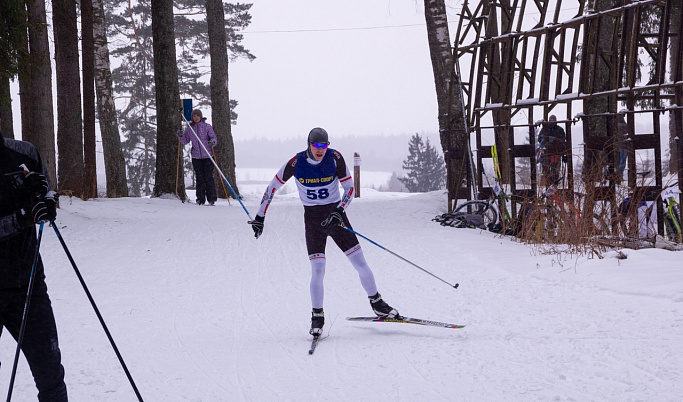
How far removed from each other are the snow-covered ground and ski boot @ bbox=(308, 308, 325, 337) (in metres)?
0.13

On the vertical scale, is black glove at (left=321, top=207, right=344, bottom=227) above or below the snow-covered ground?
above

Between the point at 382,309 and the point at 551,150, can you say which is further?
the point at 551,150

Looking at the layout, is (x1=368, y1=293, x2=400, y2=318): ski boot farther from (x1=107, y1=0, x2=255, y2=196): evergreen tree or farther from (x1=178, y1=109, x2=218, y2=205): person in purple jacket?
(x1=107, y1=0, x2=255, y2=196): evergreen tree

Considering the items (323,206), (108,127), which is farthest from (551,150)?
(108,127)

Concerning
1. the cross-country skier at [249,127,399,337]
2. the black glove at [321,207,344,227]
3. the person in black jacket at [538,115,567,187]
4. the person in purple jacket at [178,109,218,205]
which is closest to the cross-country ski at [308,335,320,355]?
the cross-country skier at [249,127,399,337]


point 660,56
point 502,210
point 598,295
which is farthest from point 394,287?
point 660,56

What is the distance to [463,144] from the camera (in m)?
15.6

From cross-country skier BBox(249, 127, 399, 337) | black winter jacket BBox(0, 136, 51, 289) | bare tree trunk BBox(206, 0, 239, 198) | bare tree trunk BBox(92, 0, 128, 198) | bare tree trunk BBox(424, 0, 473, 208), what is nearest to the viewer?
black winter jacket BBox(0, 136, 51, 289)

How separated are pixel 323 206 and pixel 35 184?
10.8ft

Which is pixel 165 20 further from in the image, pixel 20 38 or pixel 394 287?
pixel 394 287

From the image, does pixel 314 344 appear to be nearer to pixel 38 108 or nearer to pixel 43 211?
pixel 43 211

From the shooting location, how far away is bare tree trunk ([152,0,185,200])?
16406mm

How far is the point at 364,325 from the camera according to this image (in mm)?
6461

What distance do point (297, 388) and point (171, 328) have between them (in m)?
2.25
